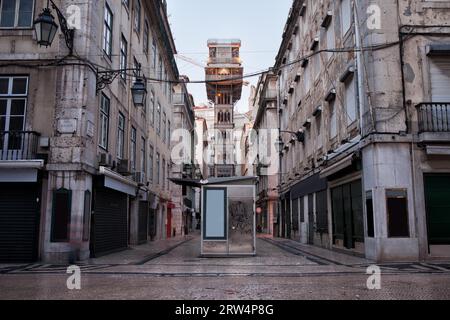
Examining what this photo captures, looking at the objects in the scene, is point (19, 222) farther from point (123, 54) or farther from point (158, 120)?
point (158, 120)

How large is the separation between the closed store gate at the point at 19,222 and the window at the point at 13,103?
1.97 m

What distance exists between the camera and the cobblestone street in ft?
22.9

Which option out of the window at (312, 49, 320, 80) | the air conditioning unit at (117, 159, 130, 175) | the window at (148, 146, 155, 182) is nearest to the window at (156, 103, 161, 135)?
the window at (148, 146, 155, 182)

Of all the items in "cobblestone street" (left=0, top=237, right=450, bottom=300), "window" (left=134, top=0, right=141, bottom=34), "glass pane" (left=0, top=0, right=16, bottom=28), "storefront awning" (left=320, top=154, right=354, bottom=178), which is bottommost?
"cobblestone street" (left=0, top=237, right=450, bottom=300)

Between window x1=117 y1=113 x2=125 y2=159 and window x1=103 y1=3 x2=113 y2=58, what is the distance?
10.3 feet

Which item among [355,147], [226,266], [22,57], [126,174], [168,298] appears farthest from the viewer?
[126,174]

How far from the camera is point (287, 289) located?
25.0 feet

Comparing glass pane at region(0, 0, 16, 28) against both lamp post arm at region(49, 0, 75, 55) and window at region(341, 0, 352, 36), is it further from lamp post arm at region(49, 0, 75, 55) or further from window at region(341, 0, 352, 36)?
window at region(341, 0, 352, 36)

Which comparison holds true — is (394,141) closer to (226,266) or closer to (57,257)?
(226,266)

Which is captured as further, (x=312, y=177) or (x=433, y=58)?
(x=312, y=177)

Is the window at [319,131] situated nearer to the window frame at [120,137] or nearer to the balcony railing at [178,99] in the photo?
the window frame at [120,137]
